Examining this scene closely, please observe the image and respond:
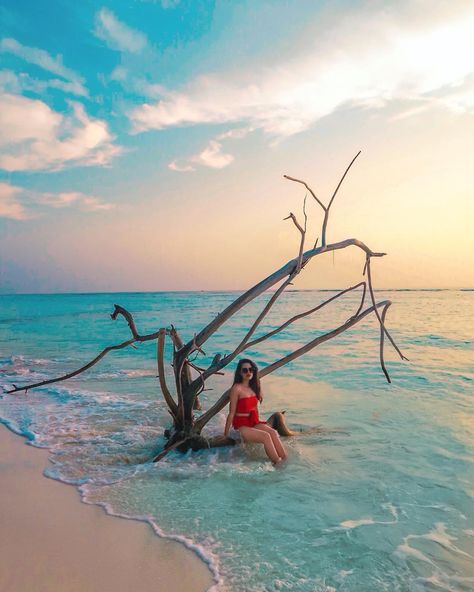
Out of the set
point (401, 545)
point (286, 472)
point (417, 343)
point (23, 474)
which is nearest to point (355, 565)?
point (401, 545)

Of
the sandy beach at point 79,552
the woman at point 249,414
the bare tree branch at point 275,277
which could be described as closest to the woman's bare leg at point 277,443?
the woman at point 249,414

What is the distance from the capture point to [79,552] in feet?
12.1

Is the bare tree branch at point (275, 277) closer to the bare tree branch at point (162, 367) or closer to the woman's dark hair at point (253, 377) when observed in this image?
the bare tree branch at point (162, 367)

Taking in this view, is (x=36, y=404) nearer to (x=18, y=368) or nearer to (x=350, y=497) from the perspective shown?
(x=18, y=368)

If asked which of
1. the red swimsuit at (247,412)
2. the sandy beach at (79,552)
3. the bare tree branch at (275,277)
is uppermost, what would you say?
the bare tree branch at (275,277)

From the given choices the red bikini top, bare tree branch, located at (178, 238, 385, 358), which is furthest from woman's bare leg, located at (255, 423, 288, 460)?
bare tree branch, located at (178, 238, 385, 358)

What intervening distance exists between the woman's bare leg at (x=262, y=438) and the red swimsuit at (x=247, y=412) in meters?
0.08

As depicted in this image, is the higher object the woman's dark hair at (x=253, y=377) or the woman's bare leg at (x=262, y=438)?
the woman's dark hair at (x=253, y=377)

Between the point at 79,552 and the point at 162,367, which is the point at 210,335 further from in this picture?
the point at 79,552

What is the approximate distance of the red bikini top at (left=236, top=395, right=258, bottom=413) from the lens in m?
5.85

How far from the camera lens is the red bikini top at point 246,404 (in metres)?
5.85

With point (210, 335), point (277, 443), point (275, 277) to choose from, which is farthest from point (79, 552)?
point (275, 277)

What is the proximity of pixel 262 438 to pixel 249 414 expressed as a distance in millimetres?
324

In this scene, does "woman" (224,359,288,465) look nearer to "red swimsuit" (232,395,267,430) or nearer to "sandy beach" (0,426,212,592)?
"red swimsuit" (232,395,267,430)
